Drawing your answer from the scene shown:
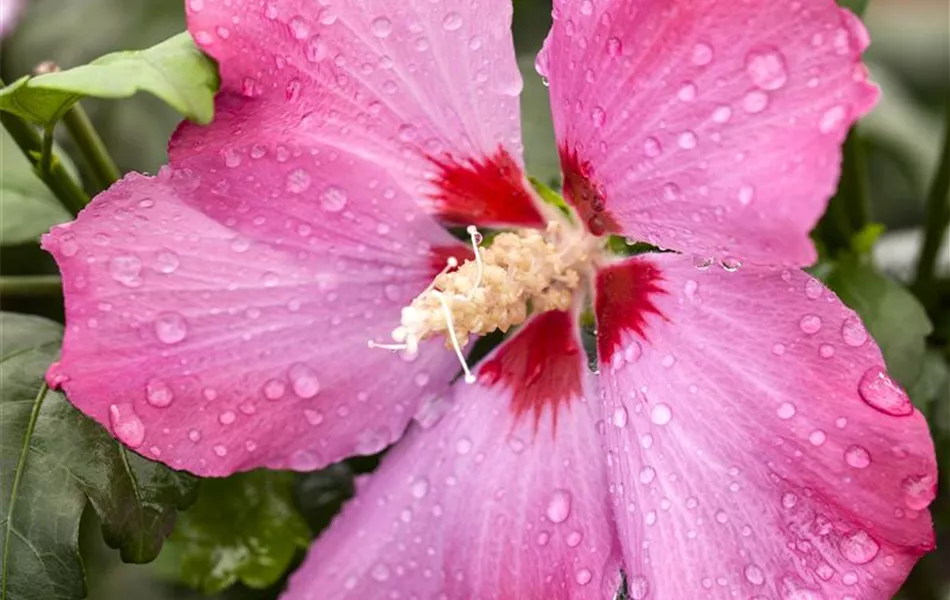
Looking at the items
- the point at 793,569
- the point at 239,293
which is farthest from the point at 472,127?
the point at 793,569

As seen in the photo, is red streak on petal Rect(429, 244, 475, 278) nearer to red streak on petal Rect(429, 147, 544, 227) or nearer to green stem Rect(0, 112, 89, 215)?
red streak on petal Rect(429, 147, 544, 227)

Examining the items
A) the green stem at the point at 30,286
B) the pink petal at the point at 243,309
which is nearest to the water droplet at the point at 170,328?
the pink petal at the point at 243,309

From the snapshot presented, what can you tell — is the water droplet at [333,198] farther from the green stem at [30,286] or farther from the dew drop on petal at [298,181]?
the green stem at [30,286]

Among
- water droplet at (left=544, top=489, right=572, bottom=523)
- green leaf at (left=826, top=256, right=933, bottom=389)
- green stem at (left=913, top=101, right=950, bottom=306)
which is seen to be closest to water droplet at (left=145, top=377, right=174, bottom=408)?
water droplet at (left=544, top=489, right=572, bottom=523)

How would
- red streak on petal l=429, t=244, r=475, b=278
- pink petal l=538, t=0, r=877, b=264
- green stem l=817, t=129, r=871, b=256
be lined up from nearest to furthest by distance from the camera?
pink petal l=538, t=0, r=877, b=264
red streak on petal l=429, t=244, r=475, b=278
green stem l=817, t=129, r=871, b=256

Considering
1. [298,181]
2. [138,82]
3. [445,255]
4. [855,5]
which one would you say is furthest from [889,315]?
[138,82]

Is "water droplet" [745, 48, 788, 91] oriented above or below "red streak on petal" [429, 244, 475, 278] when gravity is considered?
above
